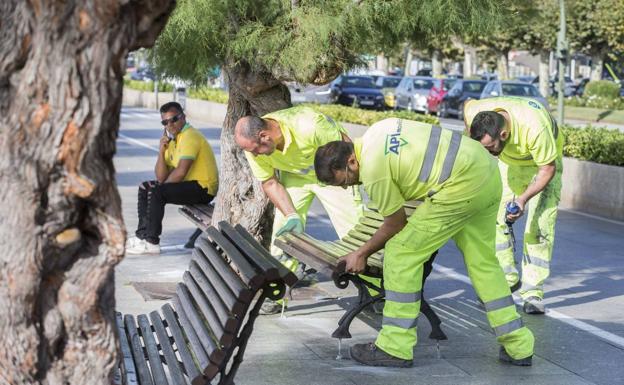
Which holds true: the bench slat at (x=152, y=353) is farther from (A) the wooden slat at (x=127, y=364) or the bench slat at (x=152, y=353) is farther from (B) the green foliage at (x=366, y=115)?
(B) the green foliage at (x=366, y=115)

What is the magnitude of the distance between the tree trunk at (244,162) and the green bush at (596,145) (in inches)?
248

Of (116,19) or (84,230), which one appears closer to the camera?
(116,19)

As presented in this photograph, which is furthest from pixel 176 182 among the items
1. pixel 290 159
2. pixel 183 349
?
pixel 183 349

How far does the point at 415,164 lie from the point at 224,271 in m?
1.52

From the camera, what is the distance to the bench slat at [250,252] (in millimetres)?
4828

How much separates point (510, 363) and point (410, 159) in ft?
4.54

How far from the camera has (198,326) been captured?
525 cm

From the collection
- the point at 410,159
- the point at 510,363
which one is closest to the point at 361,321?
the point at 510,363

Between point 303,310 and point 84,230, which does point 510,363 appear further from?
point 84,230

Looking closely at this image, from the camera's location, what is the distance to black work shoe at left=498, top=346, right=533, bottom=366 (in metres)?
6.71

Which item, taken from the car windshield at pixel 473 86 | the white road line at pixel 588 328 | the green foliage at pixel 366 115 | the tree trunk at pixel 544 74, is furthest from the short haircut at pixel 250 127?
the tree trunk at pixel 544 74

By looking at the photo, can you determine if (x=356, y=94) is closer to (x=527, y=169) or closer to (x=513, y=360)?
(x=527, y=169)

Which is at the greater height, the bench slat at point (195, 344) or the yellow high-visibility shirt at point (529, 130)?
the yellow high-visibility shirt at point (529, 130)

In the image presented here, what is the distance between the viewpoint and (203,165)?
1063 cm
